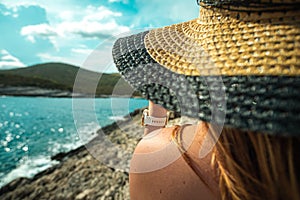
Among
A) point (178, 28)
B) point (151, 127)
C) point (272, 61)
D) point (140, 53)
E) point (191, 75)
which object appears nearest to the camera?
point (272, 61)

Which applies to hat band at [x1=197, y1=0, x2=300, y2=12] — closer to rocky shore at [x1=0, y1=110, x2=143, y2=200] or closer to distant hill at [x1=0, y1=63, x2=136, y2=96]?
rocky shore at [x1=0, y1=110, x2=143, y2=200]

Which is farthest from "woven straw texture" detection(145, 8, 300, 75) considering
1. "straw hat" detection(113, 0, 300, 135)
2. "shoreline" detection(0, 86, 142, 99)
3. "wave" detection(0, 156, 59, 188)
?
"shoreline" detection(0, 86, 142, 99)

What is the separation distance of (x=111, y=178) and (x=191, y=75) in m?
6.85

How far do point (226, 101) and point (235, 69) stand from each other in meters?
0.12

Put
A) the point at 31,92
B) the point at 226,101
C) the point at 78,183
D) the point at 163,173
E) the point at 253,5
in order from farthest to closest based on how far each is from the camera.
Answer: the point at 31,92
the point at 78,183
the point at 163,173
the point at 253,5
the point at 226,101

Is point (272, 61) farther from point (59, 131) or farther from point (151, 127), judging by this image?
point (59, 131)

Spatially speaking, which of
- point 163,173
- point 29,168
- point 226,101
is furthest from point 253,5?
point 29,168

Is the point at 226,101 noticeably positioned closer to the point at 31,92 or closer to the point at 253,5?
the point at 253,5

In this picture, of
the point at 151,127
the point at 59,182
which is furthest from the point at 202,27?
the point at 59,182

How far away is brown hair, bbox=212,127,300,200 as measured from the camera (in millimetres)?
698

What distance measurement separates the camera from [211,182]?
0.96 metres

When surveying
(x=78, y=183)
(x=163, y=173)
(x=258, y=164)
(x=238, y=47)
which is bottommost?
(x=78, y=183)

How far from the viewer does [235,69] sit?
733mm

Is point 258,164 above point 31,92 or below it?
above
